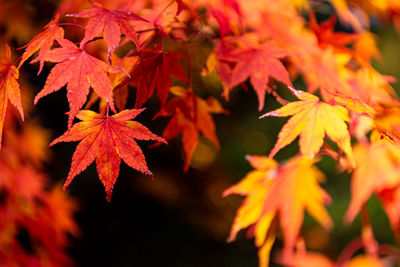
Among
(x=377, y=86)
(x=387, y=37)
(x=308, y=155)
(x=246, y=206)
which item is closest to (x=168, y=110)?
(x=246, y=206)

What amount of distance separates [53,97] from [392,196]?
2.85 m

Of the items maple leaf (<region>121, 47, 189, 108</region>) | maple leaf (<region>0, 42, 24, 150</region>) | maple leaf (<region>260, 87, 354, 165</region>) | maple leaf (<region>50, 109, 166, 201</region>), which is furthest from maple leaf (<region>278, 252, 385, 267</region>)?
maple leaf (<region>0, 42, 24, 150</region>)

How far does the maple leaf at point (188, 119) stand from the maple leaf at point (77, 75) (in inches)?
11.9

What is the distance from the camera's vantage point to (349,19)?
5.48ft

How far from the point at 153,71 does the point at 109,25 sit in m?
0.15

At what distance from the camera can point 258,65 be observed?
914mm

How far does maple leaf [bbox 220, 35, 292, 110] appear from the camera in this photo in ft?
2.88

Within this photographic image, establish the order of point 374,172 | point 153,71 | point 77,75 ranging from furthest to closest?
point 153,71, point 77,75, point 374,172

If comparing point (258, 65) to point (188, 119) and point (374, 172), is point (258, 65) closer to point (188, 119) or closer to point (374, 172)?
point (188, 119)

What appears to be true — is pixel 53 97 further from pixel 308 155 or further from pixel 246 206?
pixel 308 155

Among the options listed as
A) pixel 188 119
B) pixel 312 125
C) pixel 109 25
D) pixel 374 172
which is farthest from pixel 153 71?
pixel 374 172

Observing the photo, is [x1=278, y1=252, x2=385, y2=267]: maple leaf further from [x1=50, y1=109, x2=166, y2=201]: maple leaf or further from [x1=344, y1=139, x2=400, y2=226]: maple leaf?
[x1=50, y1=109, x2=166, y2=201]: maple leaf

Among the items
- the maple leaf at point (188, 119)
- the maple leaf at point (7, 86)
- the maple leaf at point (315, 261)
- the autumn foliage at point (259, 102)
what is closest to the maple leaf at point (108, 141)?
the autumn foliage at point (259, 102)

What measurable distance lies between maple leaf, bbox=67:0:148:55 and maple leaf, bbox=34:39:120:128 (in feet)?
0.14
